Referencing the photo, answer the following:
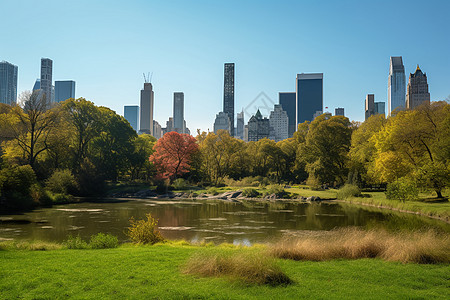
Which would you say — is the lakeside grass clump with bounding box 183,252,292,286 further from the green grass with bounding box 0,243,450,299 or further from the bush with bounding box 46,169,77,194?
the bush with bounding box 46,169,77,194

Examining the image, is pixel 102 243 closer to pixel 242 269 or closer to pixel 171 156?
pixel 242 269

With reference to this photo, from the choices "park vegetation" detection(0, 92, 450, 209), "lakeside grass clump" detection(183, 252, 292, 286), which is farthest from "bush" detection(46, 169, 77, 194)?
"lakeside grass clump" detection(183, 252, 292, 286)

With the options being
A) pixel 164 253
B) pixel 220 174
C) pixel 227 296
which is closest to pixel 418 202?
pixel 164 253

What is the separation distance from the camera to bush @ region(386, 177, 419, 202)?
28.0m

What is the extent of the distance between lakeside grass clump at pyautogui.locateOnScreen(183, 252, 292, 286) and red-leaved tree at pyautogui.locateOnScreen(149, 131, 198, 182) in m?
44.7

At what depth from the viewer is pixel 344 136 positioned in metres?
51.8

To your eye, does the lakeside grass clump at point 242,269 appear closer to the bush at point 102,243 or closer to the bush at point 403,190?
the bush at point 102,243

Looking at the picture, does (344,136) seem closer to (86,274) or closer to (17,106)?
(17,106)

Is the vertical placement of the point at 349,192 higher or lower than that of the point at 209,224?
higher

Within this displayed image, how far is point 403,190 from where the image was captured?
28797mm

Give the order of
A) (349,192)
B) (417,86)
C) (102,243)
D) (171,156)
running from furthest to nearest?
(417,86)
(171,156)
(349,192)
(102,243)

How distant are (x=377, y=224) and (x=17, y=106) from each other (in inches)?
1490

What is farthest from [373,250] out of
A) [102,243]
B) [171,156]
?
[171,156]

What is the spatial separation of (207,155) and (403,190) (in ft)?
121
